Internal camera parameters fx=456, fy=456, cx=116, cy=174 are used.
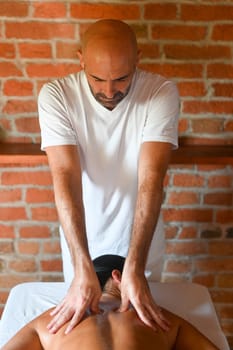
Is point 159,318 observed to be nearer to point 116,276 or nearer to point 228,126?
point 116,276

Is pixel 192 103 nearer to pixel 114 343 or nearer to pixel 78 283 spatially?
pixel 78 283

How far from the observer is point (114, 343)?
1204 mm

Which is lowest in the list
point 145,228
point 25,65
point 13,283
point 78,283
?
point 13,283

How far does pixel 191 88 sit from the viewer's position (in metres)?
1.97

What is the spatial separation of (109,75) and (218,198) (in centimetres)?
97

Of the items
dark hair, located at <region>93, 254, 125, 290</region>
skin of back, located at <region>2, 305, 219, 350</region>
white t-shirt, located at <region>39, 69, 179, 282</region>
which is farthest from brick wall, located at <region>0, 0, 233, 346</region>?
skin of back, located at <region>2, 305, 219, 350</region>

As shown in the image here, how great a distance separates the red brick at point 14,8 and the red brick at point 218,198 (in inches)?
45.1

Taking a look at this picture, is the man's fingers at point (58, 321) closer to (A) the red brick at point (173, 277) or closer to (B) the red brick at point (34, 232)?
(B) the red brick at point (34, 232)

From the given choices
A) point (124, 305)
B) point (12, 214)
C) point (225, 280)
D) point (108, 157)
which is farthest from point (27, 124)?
point (225, 280)

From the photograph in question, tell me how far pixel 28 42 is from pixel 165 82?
25.5 inches

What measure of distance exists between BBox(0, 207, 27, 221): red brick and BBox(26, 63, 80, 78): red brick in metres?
0.64

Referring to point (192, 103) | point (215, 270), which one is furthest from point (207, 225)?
point (192, 103)

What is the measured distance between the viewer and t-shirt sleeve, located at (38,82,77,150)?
1.55 m

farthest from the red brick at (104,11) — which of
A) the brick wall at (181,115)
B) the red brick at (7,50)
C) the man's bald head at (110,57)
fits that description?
the man's bald head at (110,57)
